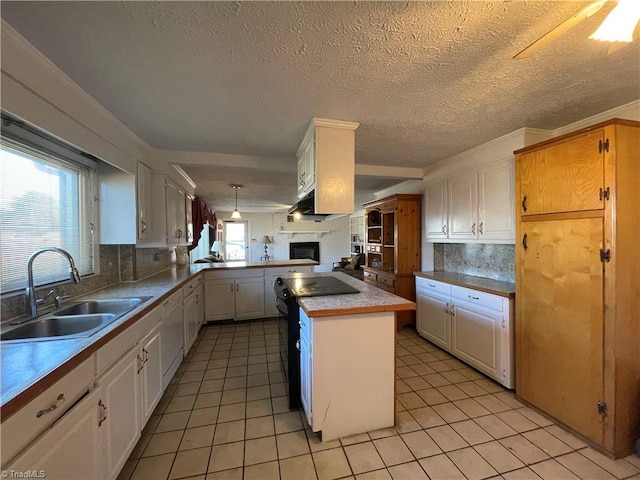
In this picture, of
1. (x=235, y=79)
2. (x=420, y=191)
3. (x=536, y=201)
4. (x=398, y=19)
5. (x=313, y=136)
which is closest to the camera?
(x=398, y=19)

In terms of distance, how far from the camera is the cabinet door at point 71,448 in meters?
0.85

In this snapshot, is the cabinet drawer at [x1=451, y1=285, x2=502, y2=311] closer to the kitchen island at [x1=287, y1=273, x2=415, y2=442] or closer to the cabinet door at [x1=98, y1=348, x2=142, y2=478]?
the kitchen island at [x1=287, y1=273, x2=415, y2=442]

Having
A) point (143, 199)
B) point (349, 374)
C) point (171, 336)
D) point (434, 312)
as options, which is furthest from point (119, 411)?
point (434, 312)

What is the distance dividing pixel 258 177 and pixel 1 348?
125 inches

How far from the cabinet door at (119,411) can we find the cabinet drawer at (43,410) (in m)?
0.15

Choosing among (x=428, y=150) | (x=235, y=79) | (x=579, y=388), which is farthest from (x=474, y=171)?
(x=235, y=79)

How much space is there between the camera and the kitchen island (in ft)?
5.57

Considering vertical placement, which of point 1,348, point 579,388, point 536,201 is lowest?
point 579,388

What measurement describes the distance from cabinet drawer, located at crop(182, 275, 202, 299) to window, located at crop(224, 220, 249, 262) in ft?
15.9

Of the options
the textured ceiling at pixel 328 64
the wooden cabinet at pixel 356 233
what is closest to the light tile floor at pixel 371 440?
the textured ceiling at pixel 328 64

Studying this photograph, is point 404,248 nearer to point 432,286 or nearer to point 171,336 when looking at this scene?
point 432,286

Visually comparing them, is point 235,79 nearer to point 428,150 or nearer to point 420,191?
point 428,150

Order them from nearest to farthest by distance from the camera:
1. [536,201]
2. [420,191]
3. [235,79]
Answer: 1. [235,79]
2. [536,201]
3. [420,191]

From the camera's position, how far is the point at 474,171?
9.00 feet
